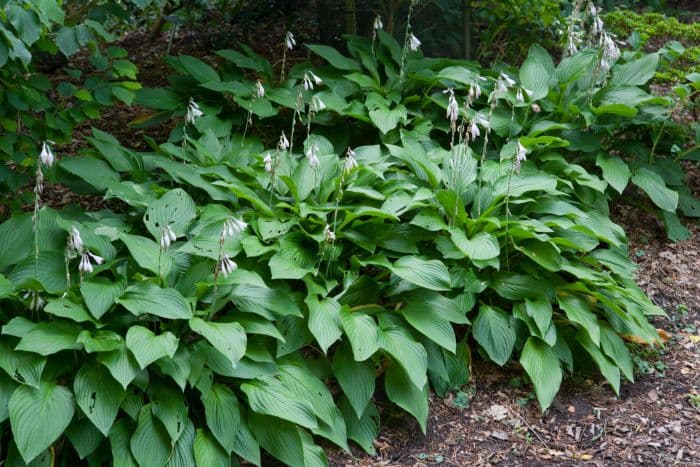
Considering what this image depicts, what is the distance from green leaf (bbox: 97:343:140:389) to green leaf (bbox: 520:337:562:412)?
2.04 meters

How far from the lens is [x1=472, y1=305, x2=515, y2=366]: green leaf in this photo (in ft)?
13.9

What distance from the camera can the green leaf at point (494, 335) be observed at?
4242 mm

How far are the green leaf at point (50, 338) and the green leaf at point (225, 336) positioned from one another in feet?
1.69

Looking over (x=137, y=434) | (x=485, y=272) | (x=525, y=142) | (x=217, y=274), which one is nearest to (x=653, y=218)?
(x=525, y=142)

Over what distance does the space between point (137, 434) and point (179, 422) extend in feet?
0.60

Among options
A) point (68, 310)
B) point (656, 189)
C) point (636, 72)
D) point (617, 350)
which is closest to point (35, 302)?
point (68, 310)

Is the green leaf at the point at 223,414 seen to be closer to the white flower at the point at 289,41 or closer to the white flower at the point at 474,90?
the white flower at the point at 474,90

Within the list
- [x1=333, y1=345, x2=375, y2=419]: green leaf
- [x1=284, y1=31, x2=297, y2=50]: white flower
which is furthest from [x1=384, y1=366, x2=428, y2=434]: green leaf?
[x1=284, y1=31, x2=297, y2=50]: white flower

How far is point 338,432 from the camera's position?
12.4 feet

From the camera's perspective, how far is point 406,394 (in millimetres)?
3965

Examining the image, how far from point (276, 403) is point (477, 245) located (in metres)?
1.46

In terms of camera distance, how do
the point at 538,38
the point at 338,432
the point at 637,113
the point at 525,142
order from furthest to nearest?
the point at 538,38
the point at 637,113
the point at 525,142
the point at 338,432

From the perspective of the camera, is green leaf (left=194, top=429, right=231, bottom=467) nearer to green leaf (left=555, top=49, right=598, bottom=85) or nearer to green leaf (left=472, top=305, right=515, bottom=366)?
green leaf (left=472, top=305, right=515, bottom=366)

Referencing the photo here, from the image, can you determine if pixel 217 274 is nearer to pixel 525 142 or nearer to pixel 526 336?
pixel 526 336
